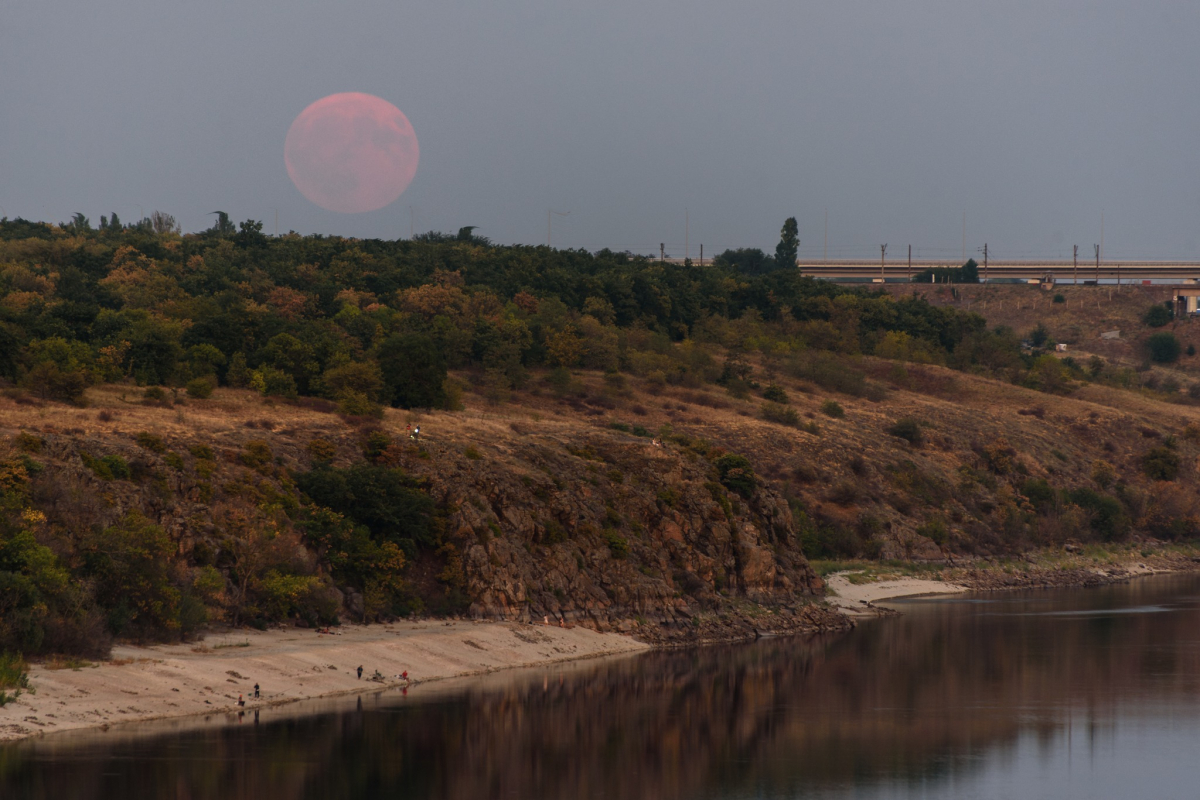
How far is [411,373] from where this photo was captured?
9981cm

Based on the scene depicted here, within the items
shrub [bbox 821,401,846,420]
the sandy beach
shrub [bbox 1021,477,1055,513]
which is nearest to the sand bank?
shrub [bbox 1021,477,1055,513]

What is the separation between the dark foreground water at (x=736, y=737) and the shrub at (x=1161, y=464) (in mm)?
70530

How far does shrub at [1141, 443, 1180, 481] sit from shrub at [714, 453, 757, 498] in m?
72.4

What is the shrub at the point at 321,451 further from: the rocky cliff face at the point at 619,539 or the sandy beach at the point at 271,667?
the sandy beach at the point at 271,667

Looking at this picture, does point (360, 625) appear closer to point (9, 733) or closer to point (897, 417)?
point (9, 733)

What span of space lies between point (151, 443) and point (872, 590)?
5506cm

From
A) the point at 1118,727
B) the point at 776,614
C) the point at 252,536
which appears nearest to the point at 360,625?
the point at 252,536

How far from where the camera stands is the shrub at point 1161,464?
146125 millimetres

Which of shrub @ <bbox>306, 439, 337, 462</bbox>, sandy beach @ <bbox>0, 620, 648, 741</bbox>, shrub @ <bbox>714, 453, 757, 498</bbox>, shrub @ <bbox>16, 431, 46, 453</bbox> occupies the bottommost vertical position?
sandy beach @ <bbox>0, 620, 648, 741</bbox>

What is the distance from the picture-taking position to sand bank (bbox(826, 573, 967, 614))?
311 feet

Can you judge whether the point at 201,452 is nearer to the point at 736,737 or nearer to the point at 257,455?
the point at 257,455

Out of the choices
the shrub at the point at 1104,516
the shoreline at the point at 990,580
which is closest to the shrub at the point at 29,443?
the shoreline at the point at 990,580

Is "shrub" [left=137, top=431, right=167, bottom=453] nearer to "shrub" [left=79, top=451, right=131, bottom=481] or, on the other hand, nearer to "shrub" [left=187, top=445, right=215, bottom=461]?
"shrub" [left=187, top=445, right=215, bottom=461]

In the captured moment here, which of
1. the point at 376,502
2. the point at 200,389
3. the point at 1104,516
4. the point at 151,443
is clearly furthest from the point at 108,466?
the point at 1104,516
